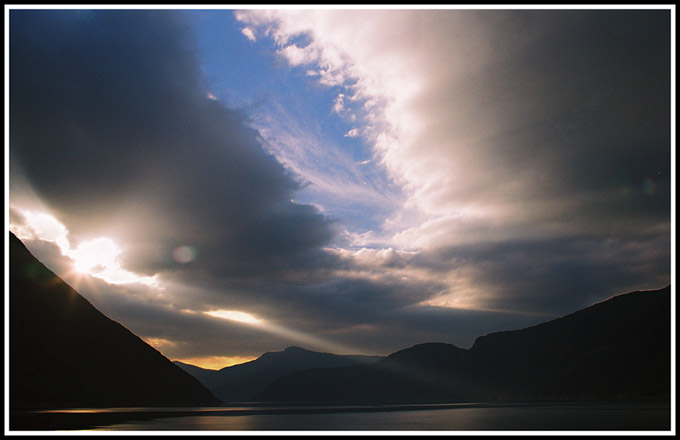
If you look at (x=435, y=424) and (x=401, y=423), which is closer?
(x=435, y=424)

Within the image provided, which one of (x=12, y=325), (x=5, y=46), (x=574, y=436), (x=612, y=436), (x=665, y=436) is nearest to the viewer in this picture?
(x=5, y=46)

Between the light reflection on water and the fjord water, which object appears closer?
the light reflection on water

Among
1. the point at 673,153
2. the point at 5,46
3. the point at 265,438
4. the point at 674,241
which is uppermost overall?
the point at 5,46

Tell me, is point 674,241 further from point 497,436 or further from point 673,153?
point 497,436

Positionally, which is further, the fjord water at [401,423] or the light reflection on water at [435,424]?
the fjord water at [401,423]

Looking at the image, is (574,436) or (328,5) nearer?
(328,5)

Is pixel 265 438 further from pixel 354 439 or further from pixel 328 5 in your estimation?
pixel 328 5

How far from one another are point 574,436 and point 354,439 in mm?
24316

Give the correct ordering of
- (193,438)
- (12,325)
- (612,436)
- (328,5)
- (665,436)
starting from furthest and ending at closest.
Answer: (12,325), (193,438), (612,436), (665,436), (328,5)

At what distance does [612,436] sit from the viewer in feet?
153

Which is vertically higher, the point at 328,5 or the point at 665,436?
the point at 328,5

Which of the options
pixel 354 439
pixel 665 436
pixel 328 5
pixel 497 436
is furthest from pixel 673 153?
pixel 354 439

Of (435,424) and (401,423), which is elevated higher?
(401,423)

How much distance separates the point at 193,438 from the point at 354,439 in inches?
914
